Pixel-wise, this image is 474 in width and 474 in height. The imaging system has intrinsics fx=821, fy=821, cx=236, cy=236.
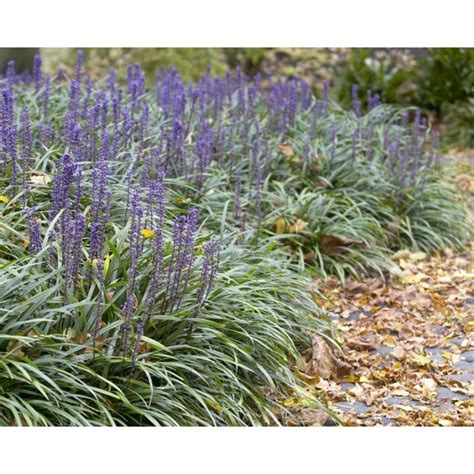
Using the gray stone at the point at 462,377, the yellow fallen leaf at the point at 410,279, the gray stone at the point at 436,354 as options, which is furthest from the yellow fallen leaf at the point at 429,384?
the yellow fallen leaf at the point at 410,279

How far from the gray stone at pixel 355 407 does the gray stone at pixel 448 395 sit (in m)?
0.38

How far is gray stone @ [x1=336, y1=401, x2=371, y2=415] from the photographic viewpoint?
13.2ft

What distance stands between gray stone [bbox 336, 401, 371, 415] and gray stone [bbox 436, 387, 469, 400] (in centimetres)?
38

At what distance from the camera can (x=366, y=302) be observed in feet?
18.2

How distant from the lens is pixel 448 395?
4.15 metres

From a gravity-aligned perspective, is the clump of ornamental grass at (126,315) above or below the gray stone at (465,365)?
above

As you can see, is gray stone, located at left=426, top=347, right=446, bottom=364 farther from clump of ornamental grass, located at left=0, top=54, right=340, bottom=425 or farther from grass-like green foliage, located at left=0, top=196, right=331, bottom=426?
grass-like green foliage, located at left=0, top=196, right=331, bottom=426

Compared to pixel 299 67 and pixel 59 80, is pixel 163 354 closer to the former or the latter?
pixel 59 80

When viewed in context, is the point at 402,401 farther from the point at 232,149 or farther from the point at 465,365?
the point at 232,149

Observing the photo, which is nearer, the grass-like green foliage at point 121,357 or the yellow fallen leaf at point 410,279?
the grass-like green foliage at point 121,357

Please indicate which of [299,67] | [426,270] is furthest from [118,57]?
[426,270]

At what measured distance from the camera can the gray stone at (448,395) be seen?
4.11 metres

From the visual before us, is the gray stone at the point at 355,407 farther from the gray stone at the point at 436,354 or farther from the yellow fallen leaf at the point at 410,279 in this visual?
the yellow fallen leaf at the point at 410,279

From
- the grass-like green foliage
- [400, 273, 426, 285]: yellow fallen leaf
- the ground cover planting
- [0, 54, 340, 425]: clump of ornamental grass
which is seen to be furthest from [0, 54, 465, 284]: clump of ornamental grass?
the grass-like green foliage
